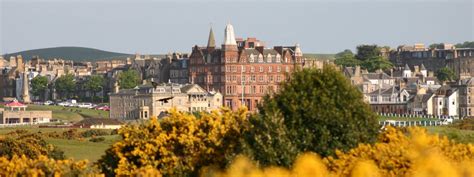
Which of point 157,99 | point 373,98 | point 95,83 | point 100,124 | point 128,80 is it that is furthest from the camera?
point 95,83

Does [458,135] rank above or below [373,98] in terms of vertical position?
above

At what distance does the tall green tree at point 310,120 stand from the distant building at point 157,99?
10404 centimetres

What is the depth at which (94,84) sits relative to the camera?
19012 cm

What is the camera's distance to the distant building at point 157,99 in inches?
5694

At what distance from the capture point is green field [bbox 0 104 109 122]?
14762cm

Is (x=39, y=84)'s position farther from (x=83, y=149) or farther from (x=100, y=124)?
(x=83, y=149)

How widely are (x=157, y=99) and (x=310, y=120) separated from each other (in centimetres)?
10616

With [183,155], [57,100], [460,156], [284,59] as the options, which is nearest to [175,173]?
[183,155]

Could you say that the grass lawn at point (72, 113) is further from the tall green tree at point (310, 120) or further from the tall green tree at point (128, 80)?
the tall green tree at point (310, 120)

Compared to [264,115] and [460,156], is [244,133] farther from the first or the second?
[460,156]

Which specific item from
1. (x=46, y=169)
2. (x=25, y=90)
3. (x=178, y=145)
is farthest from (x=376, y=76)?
(x=46, y=169)

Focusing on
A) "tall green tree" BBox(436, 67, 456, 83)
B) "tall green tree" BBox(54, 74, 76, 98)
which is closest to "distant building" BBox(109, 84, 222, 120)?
"tall green tree" BBox(54, 74, 76, 98)

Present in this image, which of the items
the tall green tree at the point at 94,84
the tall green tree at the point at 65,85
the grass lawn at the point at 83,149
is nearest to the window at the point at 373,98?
the tall green tree at the point at 94,84

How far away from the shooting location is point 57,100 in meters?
196
